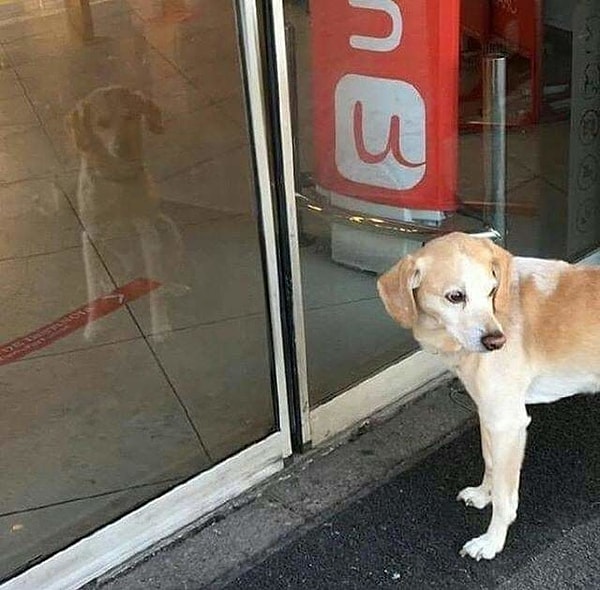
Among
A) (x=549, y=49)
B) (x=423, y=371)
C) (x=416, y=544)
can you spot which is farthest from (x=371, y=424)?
(x=549, y=49)

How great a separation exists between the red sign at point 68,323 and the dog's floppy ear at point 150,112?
512mm

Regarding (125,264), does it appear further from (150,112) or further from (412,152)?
(412,152)

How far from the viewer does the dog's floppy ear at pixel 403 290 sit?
2674mm

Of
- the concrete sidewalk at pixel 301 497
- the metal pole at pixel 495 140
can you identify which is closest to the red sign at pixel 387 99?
the metal pole at pixel 495 140

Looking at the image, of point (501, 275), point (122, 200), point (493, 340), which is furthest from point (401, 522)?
point (122, 200)

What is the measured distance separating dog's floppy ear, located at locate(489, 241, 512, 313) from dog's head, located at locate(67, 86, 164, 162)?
1.33 m

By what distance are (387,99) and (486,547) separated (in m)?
1.61

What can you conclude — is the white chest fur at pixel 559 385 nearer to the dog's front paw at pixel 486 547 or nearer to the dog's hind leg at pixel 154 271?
the dog's front paw at pixel 486 547

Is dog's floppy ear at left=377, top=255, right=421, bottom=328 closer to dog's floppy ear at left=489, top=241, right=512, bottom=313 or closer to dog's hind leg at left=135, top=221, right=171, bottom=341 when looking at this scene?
dog's floppy ear at left=489, top=241, right=512, bottom=313

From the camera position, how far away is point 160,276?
3506 mm

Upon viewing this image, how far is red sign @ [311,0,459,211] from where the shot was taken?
3.63m

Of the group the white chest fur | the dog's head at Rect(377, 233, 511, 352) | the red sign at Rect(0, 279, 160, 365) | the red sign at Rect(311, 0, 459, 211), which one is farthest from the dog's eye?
the red sign at Rect(0, 279, 160, 365)

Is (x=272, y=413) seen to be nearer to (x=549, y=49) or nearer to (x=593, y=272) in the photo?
(x=593, y=272)

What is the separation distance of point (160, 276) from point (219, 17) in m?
0.88
